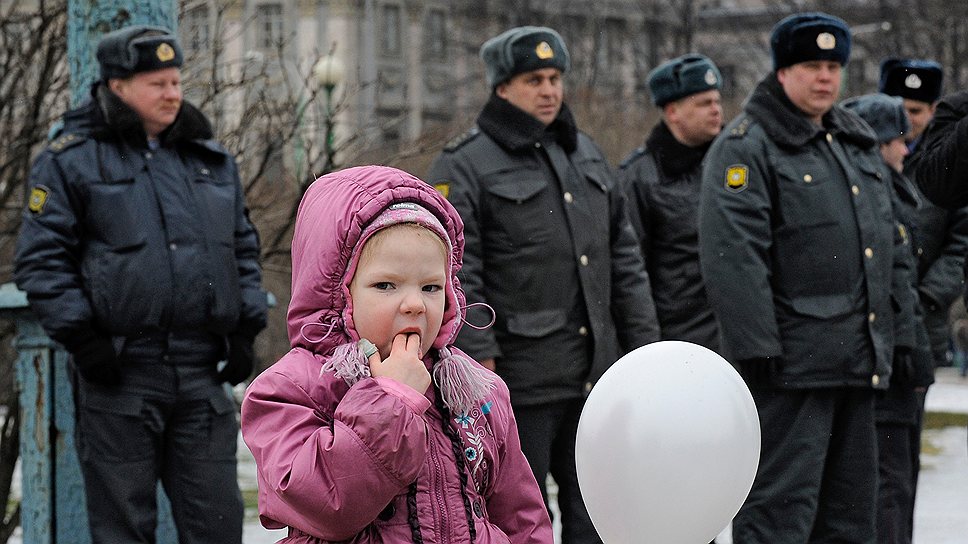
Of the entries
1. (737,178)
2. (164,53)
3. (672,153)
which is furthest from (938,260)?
(164,53)

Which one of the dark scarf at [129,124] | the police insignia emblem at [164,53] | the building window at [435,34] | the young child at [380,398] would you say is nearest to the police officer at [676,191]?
the dark scarf at [129,124]

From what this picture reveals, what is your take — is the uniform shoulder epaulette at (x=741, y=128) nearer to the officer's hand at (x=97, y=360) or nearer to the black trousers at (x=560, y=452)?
the black trousers at (x=560, y=452)

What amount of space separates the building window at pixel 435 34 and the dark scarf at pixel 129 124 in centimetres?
3913

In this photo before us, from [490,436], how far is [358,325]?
40 cm

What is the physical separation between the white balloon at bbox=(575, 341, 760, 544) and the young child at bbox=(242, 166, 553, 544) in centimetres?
26

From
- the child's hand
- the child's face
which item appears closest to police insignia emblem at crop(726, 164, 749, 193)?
the child's face

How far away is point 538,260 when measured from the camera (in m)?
6.11

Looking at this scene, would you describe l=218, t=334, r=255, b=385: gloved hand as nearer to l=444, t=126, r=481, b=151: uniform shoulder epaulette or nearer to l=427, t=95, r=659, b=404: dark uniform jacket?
l=427, t=95, r=659, b=404: dark uniform jacket

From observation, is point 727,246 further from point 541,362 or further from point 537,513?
point 537,513

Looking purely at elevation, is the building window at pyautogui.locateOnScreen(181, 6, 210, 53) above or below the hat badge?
below

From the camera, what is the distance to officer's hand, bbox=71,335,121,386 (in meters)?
5.70

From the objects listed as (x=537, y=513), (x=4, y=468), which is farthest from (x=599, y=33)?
(x=537, y=513)

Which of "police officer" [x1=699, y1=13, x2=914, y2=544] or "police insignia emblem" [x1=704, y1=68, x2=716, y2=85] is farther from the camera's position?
"police insignia emblem" [x1=704, y1=68, x2=716, y2=85]

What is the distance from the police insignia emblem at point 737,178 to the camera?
Result: 20.2 ft
